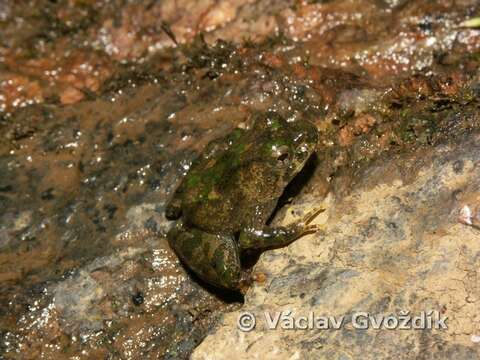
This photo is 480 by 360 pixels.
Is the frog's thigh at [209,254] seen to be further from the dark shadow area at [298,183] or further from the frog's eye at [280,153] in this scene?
the frog's eye at [280,153]

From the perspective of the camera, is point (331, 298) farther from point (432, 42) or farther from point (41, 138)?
point (41, 138)

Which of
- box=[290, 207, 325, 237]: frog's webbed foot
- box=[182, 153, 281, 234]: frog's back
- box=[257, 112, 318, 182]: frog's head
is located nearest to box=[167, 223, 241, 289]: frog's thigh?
box=[182, 153, 281, 234]: frog's back

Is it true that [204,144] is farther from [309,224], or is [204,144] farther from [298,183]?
[309,224]

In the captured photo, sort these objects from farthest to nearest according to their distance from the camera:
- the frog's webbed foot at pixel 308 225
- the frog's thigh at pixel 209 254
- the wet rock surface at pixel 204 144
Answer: the frog's webbed foot at pixel 308 225, the frog's thigh at pixel 209 254, the wet rock surface at pixel 204 144

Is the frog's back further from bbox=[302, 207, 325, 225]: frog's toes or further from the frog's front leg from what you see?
bbox=[302, 207, 325, 225]: frog's toes

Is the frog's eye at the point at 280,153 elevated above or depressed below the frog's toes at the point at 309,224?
above

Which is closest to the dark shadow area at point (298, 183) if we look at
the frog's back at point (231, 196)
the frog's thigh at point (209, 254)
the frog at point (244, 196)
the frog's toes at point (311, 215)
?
the frog at point (244, 196)
